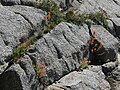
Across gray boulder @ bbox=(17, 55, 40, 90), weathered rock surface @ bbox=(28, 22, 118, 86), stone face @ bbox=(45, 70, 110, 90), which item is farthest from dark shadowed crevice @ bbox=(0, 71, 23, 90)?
stone face @ bbox=(45, 70, 110, 90)

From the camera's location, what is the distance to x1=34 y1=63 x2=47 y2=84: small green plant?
36.7ft

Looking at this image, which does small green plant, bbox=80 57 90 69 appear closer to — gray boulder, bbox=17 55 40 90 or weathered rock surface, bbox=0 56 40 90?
gray boulder, bbox=17 55 40 90

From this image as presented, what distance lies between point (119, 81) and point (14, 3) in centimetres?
498

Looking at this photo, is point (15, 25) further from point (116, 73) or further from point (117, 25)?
point (117, 25)

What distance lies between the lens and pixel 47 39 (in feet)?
40.8

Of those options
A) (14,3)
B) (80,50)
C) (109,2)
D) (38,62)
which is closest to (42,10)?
(14,3)

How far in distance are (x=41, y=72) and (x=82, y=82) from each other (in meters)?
1.59

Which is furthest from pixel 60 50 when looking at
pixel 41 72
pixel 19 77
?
pixel 19 77

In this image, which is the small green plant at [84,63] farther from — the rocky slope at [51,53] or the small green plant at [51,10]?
the small green plant at [51,10]

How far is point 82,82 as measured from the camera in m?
12.0

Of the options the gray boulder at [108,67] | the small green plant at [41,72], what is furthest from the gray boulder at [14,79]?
the gray boulder at [108,67]

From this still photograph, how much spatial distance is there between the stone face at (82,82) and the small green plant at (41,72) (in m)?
0.36

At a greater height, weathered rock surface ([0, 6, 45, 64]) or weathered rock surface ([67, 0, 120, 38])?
weathered rock surface ([0, 6, 45, 64])

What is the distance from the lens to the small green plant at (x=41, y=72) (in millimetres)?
11175
